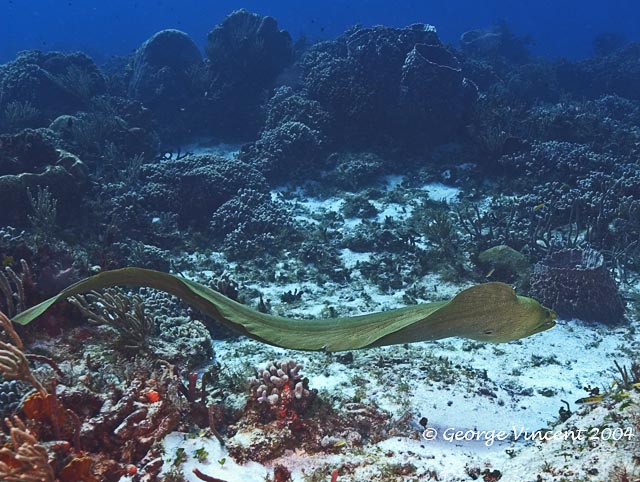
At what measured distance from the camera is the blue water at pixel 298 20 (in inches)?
1986

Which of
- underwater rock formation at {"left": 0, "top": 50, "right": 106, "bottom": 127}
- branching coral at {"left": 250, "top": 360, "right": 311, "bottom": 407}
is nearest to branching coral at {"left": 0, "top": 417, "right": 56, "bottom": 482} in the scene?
branching coral at {"left": 250, "top": 360, "right": 311, "bottom": 407}

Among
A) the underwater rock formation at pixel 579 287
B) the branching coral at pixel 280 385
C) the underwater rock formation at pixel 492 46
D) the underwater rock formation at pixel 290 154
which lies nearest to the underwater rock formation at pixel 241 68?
the underwater rock formation at pixel 290 154

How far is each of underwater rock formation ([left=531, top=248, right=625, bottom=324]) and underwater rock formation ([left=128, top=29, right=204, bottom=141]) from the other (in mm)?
13614

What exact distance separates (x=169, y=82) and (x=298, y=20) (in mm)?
60126

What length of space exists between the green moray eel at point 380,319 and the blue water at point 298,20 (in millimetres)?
41801

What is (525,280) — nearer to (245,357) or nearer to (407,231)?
(407,231)

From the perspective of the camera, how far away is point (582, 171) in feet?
34.1

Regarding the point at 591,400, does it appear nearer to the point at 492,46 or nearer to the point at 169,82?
the point at 169,82

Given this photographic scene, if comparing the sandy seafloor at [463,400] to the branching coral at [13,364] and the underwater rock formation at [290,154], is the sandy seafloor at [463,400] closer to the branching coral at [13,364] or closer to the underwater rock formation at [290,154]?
the branching coral at [13,364]

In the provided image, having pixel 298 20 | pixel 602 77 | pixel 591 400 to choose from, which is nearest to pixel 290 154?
pixel 591 400

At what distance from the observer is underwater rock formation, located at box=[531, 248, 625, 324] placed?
6.12m

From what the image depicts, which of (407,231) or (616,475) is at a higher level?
(407,231)

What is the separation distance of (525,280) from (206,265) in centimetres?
576

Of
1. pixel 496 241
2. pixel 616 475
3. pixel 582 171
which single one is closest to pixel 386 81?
pixel 582 171
